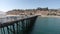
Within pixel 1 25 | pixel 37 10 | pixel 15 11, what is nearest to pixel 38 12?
pixel 37 10

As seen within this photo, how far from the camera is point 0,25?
44.5ft

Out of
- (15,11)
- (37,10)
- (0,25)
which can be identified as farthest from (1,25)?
(37,10)

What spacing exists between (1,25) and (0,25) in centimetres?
18

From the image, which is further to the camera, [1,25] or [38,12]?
[38,12]

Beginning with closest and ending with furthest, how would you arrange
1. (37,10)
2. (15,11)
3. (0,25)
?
1. (0,25)
2. (15,11)
3. (37,10)

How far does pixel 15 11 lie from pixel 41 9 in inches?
1475

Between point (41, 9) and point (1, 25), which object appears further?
point (41, 9)

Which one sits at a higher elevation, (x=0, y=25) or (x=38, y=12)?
(x=0, y=25)

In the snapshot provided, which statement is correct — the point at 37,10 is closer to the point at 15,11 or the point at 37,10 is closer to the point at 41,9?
the point at 41,9

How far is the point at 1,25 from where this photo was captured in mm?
13727

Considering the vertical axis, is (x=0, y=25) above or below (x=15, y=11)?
above

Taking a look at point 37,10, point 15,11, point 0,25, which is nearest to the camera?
point 0,25

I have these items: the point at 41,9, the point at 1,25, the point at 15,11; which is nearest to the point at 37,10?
the point at 41,9

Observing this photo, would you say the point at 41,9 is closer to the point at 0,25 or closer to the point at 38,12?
the point at 38,12
